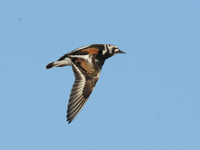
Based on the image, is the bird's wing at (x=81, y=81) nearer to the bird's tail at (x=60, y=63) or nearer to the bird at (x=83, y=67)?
the bird at (x=83, y=67)

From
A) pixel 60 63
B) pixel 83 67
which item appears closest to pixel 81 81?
pixel 83 67

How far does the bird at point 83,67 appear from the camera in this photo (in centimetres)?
1149

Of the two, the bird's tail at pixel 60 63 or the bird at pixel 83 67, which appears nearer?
the bird at pixel 83 67

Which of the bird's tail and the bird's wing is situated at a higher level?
the bird's tail

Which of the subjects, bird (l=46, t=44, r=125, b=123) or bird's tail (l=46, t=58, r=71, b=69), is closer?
bird (l=46, t=44, r=125, b=123)

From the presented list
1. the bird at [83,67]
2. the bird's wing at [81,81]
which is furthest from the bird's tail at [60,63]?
the bird's wing at [81,81]

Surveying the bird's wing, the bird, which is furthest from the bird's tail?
the bird's wing

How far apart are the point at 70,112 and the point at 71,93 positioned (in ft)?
1.74

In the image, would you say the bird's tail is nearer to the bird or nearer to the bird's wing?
the bird

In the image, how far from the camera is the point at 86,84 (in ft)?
38.9

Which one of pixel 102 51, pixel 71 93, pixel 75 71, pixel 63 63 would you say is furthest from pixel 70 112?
pixel 102 51

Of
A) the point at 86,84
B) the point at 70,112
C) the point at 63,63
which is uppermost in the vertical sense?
the point at 63,63

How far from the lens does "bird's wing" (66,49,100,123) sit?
11.4 m

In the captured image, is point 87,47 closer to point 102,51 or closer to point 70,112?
point 102,51
